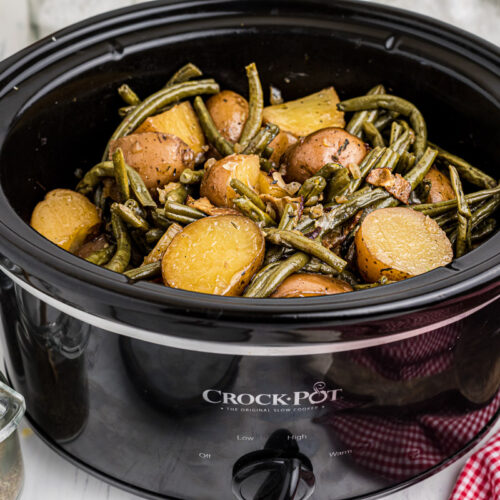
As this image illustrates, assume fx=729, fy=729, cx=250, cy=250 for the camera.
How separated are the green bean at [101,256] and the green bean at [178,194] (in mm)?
161

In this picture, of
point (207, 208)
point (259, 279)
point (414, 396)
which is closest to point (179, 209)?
point (207, 208)

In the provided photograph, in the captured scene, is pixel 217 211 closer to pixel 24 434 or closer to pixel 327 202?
pixel 327 202

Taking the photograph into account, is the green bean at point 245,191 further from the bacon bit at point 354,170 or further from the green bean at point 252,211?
the bacon bit at point 354,170

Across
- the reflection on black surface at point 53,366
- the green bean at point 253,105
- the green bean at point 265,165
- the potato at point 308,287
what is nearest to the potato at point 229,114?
the green bean at point 253,105

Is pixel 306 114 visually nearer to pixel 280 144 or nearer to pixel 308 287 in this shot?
pixel 280 144

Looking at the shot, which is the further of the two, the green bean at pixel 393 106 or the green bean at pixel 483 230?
the green bean at pixel 393 106

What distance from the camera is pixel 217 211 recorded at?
4.80 feet

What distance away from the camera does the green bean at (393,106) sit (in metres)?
1.74

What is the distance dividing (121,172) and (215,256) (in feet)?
1.14

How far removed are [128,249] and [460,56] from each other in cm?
92

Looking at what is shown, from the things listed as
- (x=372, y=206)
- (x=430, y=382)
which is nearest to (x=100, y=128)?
(x=372, y=206)

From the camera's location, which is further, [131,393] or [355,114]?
[355,114]

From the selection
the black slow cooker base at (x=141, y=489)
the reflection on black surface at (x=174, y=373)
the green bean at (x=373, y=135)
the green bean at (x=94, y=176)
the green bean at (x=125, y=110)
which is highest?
the green bean at (x=373, y=135)

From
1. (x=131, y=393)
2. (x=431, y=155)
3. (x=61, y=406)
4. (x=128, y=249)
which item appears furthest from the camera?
(x=431, y=155)
